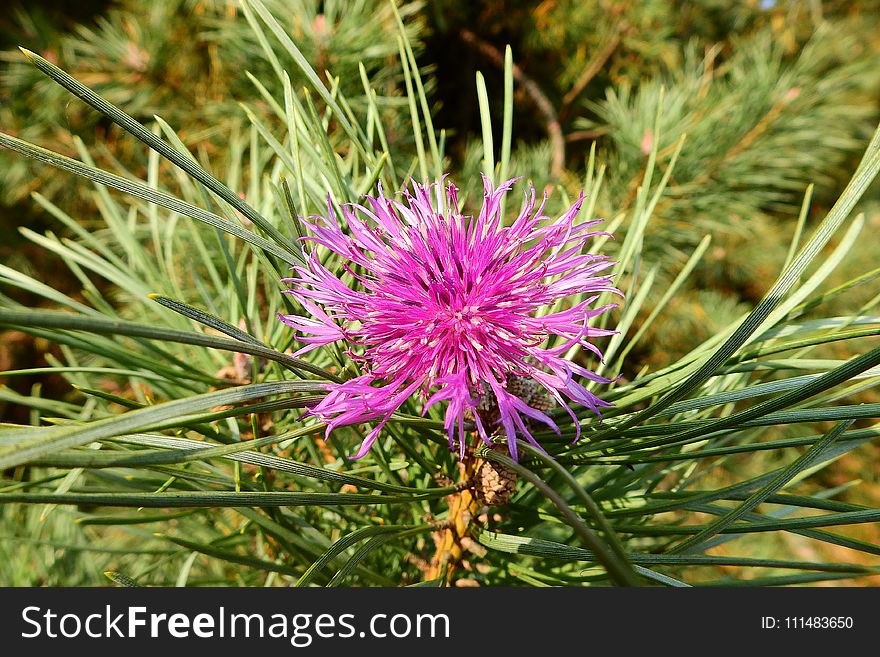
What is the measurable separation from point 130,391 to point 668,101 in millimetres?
859

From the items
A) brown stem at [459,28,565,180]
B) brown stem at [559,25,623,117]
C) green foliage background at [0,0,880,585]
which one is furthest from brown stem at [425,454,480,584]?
brown stem at [559,25,623,117]

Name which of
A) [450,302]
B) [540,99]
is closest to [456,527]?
[450,302]

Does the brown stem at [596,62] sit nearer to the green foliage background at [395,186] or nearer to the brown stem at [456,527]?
the green foliage background at [395,186]

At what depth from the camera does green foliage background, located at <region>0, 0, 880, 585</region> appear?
21 cm

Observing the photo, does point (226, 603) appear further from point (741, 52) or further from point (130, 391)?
point (741, 52)

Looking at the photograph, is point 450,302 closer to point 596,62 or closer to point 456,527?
point 456,527

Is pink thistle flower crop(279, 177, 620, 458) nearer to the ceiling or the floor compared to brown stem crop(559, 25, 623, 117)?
nearer to the floor

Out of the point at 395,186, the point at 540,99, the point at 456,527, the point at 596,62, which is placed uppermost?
the point at 596,62

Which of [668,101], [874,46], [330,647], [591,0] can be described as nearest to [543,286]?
[330,647]

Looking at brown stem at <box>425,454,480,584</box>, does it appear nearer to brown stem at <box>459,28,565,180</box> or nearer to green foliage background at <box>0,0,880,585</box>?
green foliage background at <box>0,0,880,585</box>

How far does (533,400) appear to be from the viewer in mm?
271

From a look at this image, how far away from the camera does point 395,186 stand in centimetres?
30

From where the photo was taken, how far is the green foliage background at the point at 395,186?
213 millimetres

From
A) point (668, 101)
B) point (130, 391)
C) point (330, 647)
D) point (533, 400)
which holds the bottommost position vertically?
point (330, 647)
